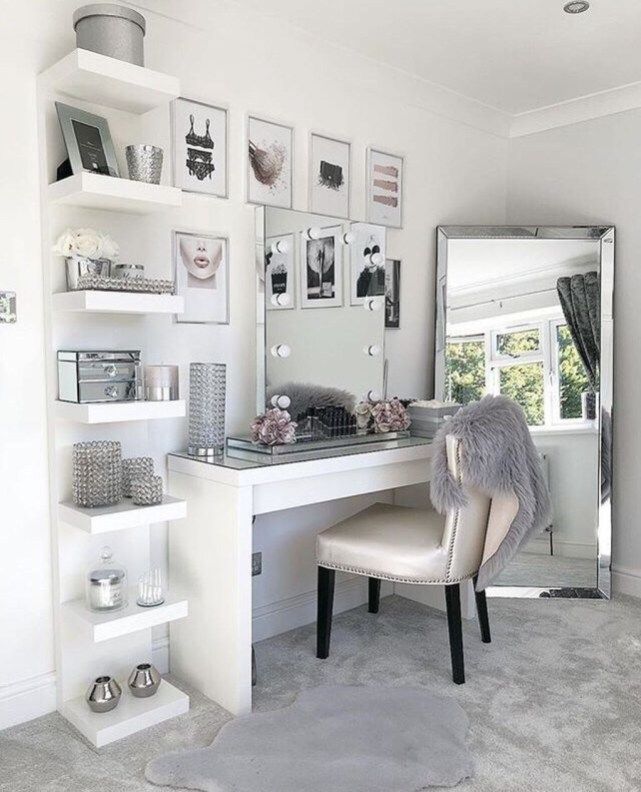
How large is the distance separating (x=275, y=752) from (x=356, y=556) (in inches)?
29.3

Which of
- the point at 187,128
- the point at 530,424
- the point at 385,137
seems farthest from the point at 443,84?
the point at 530,424

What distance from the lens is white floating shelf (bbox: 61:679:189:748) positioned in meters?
2.08

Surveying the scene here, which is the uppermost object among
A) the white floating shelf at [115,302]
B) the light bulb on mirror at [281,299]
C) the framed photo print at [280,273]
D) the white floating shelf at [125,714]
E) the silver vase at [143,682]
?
the framed photo print at [280,273]

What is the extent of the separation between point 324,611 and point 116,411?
3.71ft

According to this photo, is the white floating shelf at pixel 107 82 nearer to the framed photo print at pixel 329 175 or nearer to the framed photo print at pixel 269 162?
the framed photo print at pixel 269 162

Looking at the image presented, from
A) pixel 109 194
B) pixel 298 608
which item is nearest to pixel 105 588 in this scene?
pixel 298 608

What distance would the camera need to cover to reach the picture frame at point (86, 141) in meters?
2.09

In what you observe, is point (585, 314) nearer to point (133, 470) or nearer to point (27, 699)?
point (133, 470)

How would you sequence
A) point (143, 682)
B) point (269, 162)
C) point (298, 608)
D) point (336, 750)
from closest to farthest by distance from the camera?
point (336, 750)
point (143, 682)
point (269, 162)
point (298, 608)

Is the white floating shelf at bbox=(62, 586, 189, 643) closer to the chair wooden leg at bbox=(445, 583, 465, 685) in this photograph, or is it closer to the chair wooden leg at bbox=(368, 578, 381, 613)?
the chair wooden leg at bbox=(445, 583, 465, 685)

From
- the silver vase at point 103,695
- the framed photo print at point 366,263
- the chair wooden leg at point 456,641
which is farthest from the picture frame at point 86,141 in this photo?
the chair wooden leg at point 456,641

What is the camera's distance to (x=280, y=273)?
2713 mm

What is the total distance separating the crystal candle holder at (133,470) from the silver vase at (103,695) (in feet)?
1.91

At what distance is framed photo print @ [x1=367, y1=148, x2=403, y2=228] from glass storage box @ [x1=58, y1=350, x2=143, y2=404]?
4.74 ft
